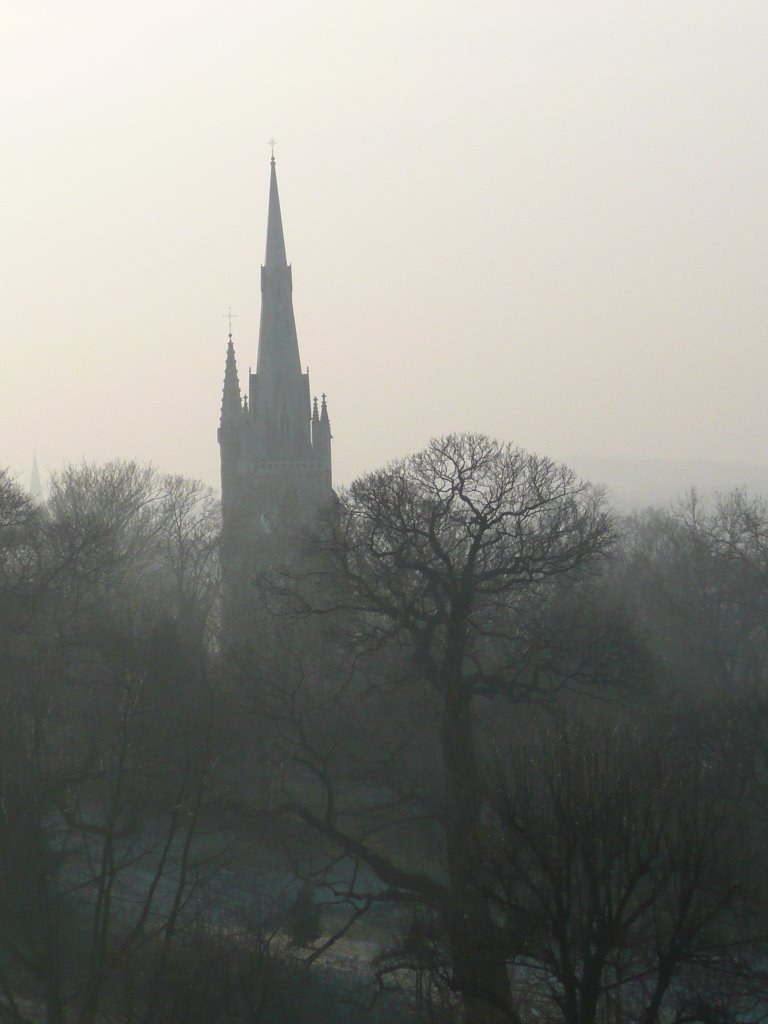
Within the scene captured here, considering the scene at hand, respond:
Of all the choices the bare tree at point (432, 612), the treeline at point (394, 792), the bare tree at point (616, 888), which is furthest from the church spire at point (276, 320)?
the bare tree at point (616, 888)

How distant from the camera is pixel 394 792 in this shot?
27000 millimetres

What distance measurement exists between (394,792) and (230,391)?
6508 cm

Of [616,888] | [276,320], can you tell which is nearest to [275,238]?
[276,320]

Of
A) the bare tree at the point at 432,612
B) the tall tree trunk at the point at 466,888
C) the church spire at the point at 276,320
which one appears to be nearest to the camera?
the tall tree trunk at the point at 466,888

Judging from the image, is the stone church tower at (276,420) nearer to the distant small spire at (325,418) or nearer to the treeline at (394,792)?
the distant small spire at (325,418)

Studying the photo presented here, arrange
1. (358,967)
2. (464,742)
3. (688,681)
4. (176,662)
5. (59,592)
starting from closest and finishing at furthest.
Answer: (358,967) → (464,742) → (176,662) → (59,592) → (688,681)

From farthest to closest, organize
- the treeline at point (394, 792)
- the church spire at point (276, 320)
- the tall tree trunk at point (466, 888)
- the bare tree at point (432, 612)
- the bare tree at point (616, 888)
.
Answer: the church spire at point (276, 320) < the bare tree at point (432, 612) < the tall tree trunk at point (466, 888) < the treeline at point (394, 792) < the bare tree at point (616, 888)

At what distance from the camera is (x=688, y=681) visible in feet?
120

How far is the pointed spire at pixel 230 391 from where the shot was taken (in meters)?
89.7

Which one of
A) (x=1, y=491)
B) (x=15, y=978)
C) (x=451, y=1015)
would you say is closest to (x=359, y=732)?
(x=15, y=978)

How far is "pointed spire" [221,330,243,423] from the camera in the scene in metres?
89.7

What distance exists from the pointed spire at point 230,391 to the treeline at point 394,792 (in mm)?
50130

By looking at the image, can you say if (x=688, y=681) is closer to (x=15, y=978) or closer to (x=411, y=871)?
(x=411, y=871)

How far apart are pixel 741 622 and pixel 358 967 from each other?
23.1 m
